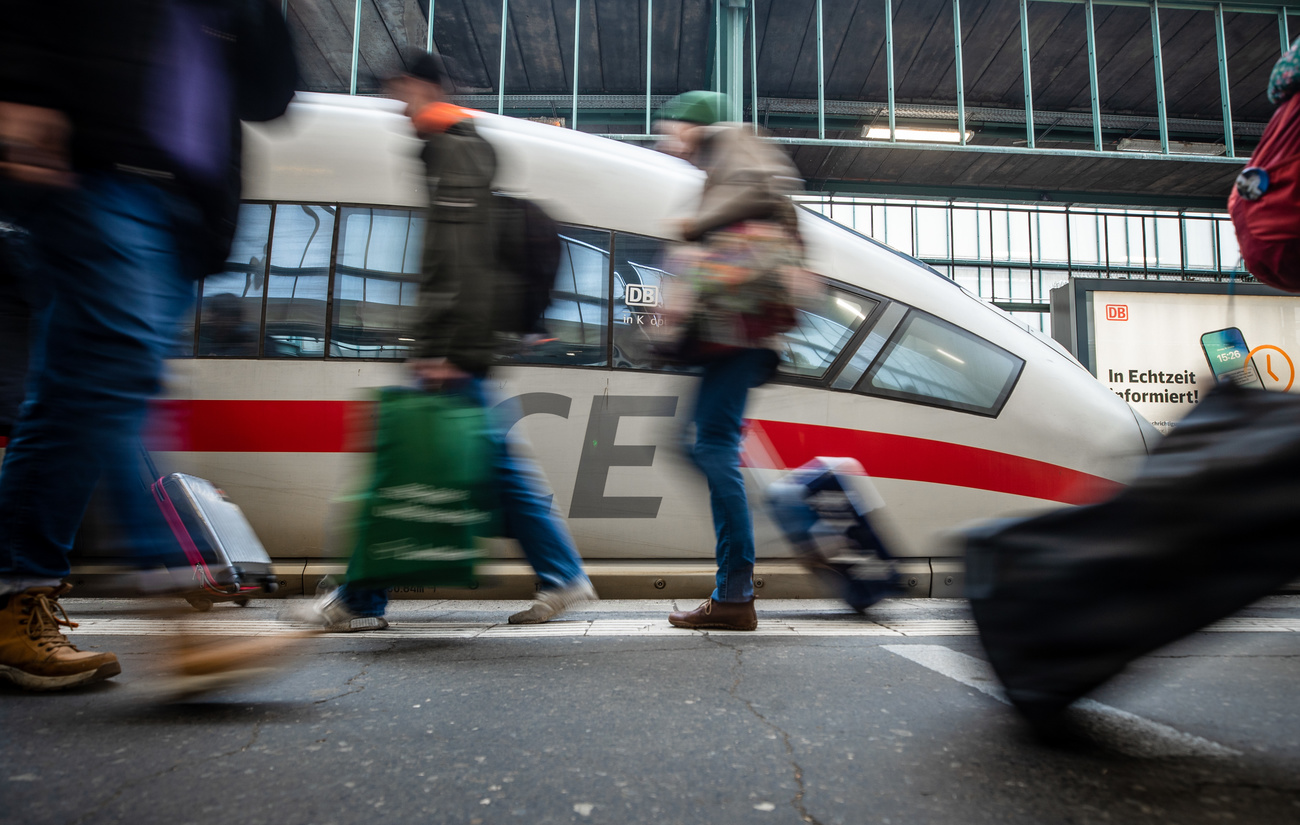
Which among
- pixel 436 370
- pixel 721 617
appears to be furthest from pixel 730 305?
pixel 721 617

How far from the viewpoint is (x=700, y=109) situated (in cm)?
263

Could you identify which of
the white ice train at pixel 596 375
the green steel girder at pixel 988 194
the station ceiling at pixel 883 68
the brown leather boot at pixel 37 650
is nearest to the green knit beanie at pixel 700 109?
the white ice train at pixel 596 375

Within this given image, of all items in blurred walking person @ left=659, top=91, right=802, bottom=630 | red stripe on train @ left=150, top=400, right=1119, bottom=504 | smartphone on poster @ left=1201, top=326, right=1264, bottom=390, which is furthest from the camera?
smartphone on poster @ left=1201, top=326, right=1264, bottom=390

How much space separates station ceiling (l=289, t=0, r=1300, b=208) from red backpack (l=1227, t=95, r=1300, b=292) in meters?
8.92

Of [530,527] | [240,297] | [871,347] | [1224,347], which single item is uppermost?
[1224,347]

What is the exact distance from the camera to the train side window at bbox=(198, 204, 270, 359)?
3936mm

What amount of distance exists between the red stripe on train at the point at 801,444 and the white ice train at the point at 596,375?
0.01 metres

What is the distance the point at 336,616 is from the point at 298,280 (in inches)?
86.1

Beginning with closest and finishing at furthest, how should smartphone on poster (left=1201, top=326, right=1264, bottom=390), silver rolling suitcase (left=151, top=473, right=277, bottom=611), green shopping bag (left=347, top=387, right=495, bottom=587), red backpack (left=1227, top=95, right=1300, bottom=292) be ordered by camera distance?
red backpack (left=1227, top=95, right=1300, bottom=292) → green shopping bag (left=347, top=387, right=495, bottom=587) → silver rolling suitcase (left=151, top=473, right=277, bottom=611) → smartphone on poster (left=1201, top=326, right=1264, bottom=390)

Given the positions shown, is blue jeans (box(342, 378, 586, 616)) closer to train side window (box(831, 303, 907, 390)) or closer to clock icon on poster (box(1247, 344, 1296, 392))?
train side window (box(831, 303, 907, 390))

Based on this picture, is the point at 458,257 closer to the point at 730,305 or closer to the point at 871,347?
the point at 730,305

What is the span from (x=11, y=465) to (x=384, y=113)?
3.30 meters

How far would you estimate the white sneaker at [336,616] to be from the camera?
2496mm

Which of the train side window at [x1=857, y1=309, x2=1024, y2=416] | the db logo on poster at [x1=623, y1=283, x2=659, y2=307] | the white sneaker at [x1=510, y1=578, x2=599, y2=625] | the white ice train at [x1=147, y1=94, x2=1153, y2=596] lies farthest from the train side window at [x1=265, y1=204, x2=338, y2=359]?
the train side window at [x1=857, y1=309, x2=1024, y2=416]
